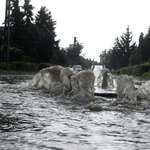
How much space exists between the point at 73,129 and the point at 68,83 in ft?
12.0

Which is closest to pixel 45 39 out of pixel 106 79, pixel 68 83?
pixel 106 79

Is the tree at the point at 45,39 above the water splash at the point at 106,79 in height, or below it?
above

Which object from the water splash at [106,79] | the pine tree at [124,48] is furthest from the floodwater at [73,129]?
the pine tree at [124,48]

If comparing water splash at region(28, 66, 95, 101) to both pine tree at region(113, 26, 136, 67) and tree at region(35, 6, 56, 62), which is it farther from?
pine tree at region(113, 26, 136, 67)

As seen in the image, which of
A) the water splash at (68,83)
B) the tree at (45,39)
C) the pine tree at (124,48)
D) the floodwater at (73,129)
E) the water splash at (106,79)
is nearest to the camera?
the floodwater at (73,129)

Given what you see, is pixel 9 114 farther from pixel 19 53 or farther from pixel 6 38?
pixel 19 53

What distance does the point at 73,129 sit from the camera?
2656 millimetres

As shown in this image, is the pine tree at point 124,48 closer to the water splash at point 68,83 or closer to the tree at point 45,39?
the tree at point 45,39

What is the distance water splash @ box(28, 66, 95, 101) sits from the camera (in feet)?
17.7

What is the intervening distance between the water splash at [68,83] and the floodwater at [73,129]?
153 centimetres

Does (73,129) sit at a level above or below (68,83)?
below

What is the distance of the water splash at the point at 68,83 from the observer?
5383 millimetres

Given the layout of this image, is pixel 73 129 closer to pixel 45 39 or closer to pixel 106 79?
pixel 106 79

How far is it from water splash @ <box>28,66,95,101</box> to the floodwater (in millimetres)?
1534
